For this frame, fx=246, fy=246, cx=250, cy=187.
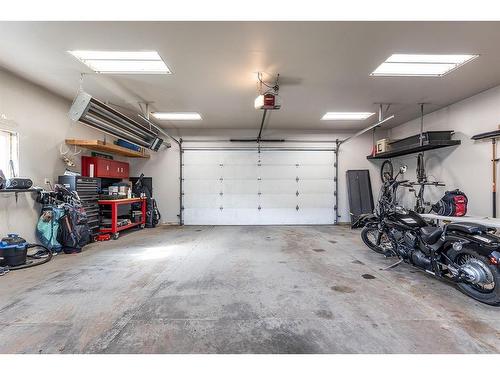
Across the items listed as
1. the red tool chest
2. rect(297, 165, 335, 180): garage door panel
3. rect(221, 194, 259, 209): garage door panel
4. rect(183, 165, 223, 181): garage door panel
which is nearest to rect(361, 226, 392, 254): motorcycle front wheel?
rect(297, 165, 335, 180): garage door panel

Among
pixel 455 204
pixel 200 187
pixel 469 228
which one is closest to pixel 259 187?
pixel 200 187

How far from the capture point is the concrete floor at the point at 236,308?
1.79m

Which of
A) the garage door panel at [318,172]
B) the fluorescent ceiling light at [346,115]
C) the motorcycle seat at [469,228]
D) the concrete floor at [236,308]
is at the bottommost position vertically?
the concrete floor at [236,308]

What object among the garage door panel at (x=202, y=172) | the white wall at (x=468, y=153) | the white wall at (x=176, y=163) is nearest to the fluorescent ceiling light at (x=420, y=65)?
the white wall at (x=468, y=153)

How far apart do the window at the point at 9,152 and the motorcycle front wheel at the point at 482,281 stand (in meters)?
6.46

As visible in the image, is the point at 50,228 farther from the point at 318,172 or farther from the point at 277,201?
the point at 318,172

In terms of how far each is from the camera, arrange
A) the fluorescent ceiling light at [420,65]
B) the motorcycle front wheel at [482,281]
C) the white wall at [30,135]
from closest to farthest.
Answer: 1. the motorcycle front wheel at [482,281]
2. the fluorescent ceiling light at [420,65]
3. the white wall at [30,135]

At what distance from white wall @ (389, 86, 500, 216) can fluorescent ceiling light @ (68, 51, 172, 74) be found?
225 inches

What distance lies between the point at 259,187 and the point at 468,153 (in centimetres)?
506

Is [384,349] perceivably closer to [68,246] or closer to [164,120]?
[68,246]

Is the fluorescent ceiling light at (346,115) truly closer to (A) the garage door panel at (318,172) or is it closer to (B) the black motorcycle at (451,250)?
(A) the garage door panel at (318,172)

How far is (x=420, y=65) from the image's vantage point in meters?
3.72

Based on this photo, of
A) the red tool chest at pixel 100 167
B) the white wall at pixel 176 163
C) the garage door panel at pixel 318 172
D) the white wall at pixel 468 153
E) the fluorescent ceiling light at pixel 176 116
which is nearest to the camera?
the white wall at pixel 468 153

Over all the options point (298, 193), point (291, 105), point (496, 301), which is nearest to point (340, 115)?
point (291, 105)
